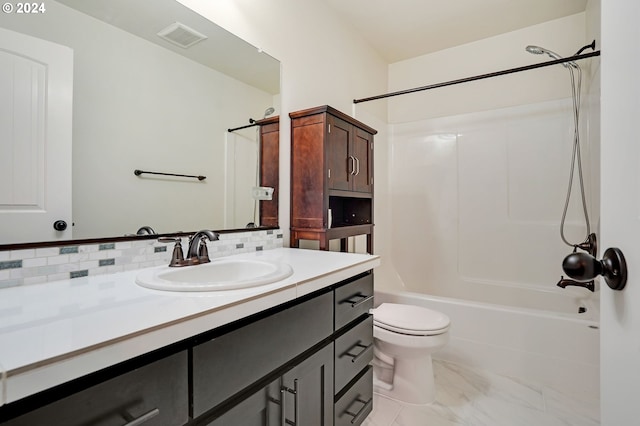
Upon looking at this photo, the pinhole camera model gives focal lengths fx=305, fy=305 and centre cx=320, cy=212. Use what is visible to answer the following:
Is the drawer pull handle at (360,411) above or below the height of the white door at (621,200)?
below

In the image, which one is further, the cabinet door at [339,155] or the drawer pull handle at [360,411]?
the cabinet door at [339,155]

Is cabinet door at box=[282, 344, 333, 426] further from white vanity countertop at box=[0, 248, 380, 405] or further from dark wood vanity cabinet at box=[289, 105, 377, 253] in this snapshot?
dark wood vanity cabinet at box=[289, 105, 377, 253]

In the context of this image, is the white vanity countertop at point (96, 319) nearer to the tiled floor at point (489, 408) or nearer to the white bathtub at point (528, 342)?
the tiled floor at point (489, 408)

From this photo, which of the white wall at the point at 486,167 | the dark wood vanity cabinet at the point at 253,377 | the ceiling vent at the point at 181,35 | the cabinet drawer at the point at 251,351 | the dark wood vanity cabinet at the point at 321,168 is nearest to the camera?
the dark wood vanity cabinet at the point at 253,377

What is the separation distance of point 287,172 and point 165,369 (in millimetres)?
1343

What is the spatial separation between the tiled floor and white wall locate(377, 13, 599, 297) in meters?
0.98

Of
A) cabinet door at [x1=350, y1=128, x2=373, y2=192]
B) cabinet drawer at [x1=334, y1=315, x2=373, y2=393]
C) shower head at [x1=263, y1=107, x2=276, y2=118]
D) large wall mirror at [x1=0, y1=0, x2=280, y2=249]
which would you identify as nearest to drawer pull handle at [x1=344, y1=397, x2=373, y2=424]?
cabinet drawer at [x1=334, y1=315, x2=373, y2=393]

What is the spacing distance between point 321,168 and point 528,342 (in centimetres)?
163

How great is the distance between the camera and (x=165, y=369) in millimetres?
611

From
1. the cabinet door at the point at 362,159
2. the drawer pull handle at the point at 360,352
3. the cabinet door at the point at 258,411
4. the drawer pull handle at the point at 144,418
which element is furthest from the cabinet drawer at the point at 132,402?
the cabinet door at the point at 362,159

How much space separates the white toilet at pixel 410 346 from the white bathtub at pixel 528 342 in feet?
1.43

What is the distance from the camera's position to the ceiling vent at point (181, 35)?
1250 millimetres

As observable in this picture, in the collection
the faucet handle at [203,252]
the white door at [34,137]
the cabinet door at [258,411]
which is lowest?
the cabinet door at [258,411]

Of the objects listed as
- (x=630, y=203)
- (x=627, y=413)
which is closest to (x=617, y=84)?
(x=630, y=203)
